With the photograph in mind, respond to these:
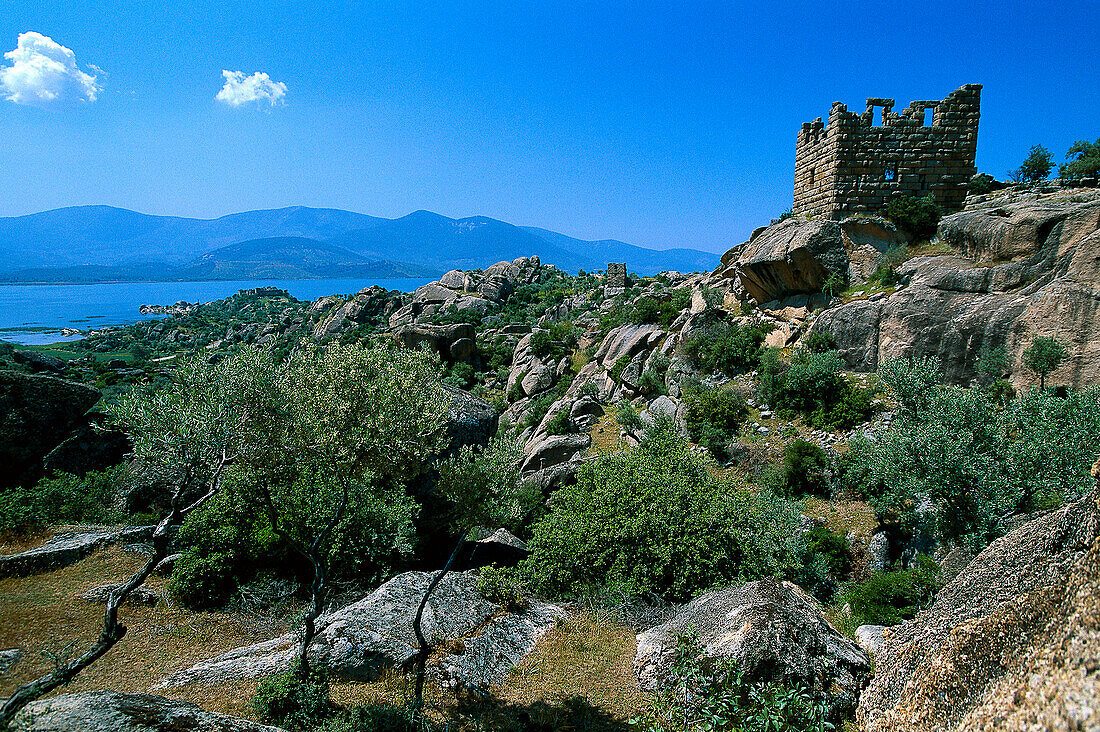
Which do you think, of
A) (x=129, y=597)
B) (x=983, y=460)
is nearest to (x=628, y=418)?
(x=983, y=460)

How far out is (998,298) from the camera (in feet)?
55.5

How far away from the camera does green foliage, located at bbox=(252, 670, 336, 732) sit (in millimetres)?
7473

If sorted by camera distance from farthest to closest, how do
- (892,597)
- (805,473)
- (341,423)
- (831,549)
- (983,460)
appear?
(805,473) < (831,549) < (983,460) < (892,597) < (341,423)

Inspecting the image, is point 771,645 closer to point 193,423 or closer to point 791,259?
point 193,423

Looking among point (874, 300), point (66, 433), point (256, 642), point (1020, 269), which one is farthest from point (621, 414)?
point (66, 433)

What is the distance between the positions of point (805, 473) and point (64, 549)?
21.9 metres

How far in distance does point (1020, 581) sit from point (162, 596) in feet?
53.4

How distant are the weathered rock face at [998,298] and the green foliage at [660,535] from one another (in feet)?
32.0

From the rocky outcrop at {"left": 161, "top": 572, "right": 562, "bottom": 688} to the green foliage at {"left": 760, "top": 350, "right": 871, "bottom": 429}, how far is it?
42.3ft

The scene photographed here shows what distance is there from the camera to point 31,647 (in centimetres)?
1022

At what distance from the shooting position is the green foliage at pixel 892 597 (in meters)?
9.54

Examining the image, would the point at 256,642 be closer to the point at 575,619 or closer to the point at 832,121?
the point at 575,619

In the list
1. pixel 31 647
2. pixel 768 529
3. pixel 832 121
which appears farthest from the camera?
pixel 832 121

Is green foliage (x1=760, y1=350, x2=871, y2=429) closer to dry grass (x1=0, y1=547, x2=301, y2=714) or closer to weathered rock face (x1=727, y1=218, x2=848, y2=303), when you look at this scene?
weathered rock face (x1=727, y1=218, x2=848, y2=303)
